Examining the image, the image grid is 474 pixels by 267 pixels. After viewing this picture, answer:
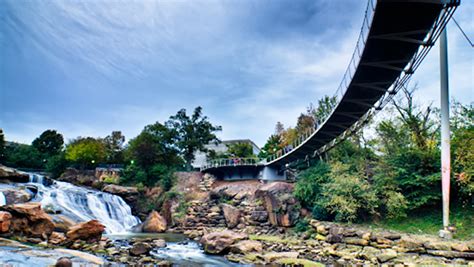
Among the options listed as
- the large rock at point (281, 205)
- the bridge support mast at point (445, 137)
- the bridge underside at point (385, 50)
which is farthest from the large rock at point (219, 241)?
the bridge support mast at point (445, 137)

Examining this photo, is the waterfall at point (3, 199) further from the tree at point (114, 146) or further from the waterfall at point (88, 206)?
the tree at point (114, 146)

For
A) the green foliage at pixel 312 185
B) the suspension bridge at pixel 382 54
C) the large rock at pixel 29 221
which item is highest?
the suspension bridge at pixel 382 54

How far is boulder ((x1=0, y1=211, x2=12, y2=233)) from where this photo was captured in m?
11.8

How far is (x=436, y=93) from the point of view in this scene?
2100 cm

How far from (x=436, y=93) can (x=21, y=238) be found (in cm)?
2542

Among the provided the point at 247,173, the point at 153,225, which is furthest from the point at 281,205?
the point at 247,173

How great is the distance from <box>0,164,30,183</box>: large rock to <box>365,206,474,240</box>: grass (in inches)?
968

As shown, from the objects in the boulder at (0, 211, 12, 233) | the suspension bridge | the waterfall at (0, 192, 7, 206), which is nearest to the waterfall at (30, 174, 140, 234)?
the waterfall at (0, 192, 7, 206)

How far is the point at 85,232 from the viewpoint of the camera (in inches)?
549

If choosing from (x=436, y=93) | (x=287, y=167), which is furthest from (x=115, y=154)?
(x=436, y=93)

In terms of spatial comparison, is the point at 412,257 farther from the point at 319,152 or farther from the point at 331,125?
the point at 319,152

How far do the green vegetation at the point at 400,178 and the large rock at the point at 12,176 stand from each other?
67.9ft

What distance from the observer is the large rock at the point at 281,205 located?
2131 centimetres

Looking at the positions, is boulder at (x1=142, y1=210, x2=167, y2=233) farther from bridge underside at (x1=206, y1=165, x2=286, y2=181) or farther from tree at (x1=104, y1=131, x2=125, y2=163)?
tree at (x1=104, y1=131, x2=125, y2=163)
